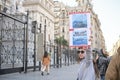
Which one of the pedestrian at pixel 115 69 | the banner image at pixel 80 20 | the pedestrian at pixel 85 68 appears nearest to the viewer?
the pedestrian at pixel 115 69

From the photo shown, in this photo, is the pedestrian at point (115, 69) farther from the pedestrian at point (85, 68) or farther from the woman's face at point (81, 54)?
the woman's face at point (81, 54)

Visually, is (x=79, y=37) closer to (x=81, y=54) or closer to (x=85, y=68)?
(x=81, y=54)

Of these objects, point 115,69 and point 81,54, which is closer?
point 115,69

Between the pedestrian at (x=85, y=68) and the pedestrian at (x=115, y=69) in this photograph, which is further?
the pedestrian at (x=85, y=68)

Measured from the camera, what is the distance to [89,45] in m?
5.28

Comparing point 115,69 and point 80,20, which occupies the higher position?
point 80,20

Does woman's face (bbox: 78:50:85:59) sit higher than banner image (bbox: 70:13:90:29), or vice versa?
banner image (bbox: 70:13:90:29)

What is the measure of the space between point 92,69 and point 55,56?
18.8 m

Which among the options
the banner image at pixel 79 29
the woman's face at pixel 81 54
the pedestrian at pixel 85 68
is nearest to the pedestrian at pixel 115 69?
the pedestrian at pixel 85 68

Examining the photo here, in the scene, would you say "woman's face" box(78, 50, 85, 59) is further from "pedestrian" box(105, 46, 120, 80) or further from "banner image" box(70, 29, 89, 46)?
"pedestrian" box(105, 46, 120, 80)

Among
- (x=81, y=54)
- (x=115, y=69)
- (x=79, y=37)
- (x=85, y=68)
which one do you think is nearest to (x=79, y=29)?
(x=79, y=37)

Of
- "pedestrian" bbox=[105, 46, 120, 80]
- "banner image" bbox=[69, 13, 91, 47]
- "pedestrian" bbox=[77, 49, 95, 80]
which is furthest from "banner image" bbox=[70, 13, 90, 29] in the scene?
"pedestrian" bbox=[105, 46, 120, 80]

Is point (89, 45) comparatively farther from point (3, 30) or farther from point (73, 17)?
point (3, 30)

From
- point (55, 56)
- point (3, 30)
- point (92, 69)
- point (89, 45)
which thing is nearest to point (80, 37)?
point (89, 45)
